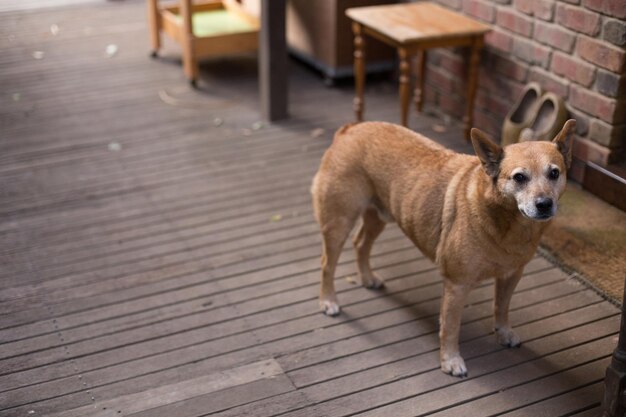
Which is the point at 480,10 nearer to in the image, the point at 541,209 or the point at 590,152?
the point at 590,152

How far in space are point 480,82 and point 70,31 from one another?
4211 millimetres

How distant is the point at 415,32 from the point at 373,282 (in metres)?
1.88

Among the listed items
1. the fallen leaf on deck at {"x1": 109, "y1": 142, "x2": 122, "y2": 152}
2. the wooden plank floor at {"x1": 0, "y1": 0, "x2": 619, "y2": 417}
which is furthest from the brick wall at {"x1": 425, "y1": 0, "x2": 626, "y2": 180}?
the fallen leaf on deck at {"x1": 109, "y1": 142, "x2": 122, "y2": 152}

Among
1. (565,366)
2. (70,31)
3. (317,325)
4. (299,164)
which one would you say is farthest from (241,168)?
(70,31)

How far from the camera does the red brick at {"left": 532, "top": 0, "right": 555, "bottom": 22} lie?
4949mm

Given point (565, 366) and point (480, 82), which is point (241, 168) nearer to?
point (480, 82)

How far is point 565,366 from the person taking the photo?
3531 millimetres

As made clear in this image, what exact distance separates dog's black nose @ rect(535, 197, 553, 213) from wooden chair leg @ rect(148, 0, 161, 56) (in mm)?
4931

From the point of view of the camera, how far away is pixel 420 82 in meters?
6.14

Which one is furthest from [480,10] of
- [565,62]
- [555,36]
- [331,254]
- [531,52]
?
[331,254]

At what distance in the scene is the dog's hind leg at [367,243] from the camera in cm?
397

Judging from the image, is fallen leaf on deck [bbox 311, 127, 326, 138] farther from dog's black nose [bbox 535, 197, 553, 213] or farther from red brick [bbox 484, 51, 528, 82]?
dog's black nose [bbox 535, 197, 553, 213]

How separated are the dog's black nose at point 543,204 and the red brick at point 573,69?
206cm

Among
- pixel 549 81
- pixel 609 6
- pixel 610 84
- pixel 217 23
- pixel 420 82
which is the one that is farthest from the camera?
pixel 217 23
